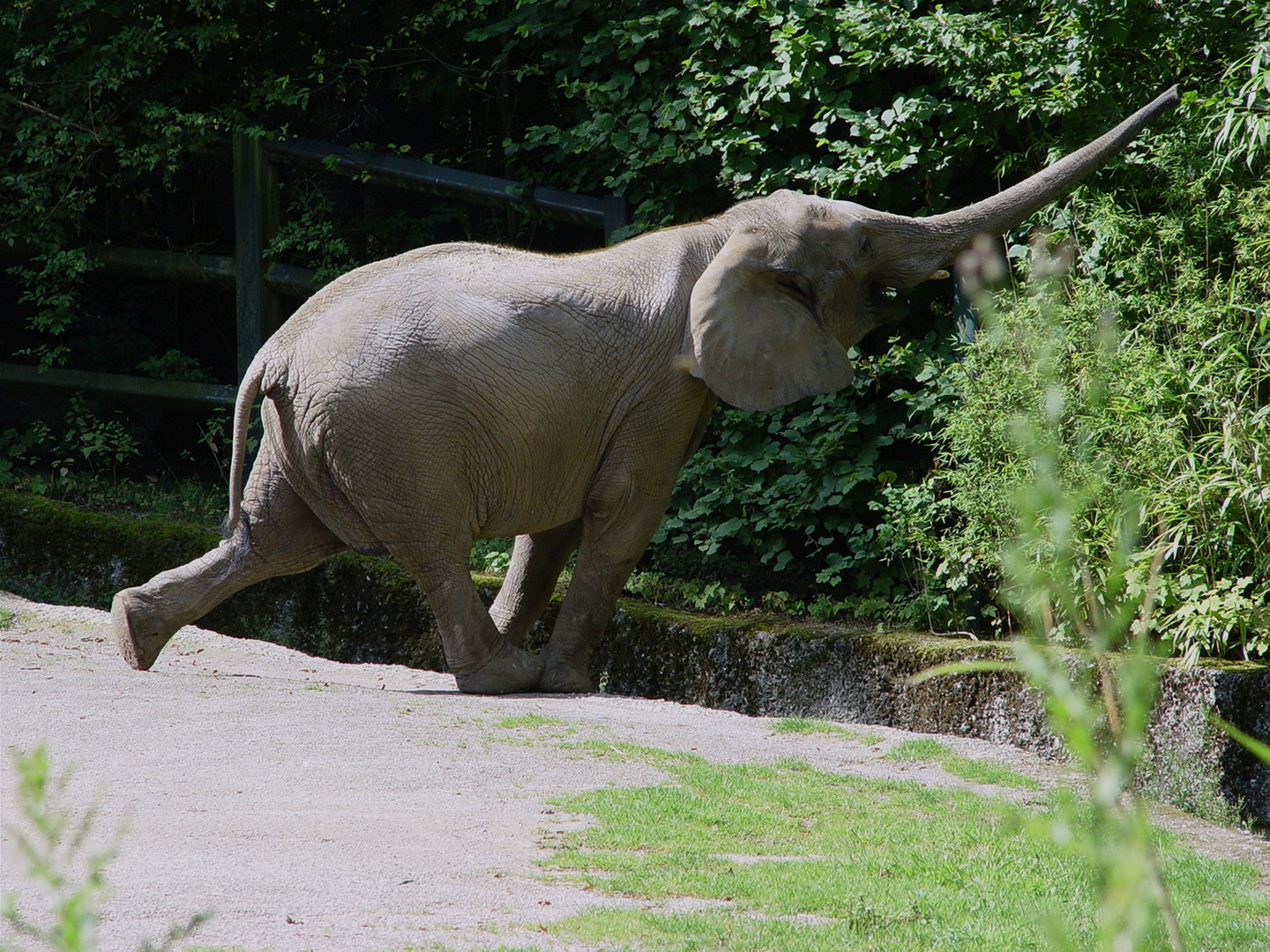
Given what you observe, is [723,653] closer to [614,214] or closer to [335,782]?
[614,214]

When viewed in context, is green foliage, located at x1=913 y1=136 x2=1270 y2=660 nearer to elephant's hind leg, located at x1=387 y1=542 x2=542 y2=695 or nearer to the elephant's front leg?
the elephant's front leg

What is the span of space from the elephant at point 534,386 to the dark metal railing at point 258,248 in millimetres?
3140

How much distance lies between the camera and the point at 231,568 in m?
6.72

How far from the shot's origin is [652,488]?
6.59m

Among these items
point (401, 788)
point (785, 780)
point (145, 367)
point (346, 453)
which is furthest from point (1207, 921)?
point (145, 367)

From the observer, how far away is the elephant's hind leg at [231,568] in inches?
258

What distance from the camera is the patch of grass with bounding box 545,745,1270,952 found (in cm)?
338

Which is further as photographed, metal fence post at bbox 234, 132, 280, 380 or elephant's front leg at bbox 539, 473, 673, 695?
metal fence post at bbox 234, 132, 280, 380

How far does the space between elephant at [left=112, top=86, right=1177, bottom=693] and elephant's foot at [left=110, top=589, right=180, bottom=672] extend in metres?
0.01

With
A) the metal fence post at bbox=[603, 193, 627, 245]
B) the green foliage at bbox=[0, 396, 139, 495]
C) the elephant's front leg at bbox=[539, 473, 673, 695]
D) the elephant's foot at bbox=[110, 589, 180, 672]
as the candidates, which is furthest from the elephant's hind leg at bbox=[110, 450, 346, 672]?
the green foliage at bbox=[0, 396, 139, 495]

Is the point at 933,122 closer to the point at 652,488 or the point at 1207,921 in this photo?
the point at 652,488

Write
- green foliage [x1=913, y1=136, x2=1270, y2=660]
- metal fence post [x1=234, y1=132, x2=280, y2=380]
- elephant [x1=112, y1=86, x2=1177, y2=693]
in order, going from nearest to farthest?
green foliage [x1=913, y1=136, x2=1270, y2=660] < elephant [x1=112, y1=86, x2=1177, y2=693] < metal fence post [x1=234, y1=132, x2=280, y2=380]

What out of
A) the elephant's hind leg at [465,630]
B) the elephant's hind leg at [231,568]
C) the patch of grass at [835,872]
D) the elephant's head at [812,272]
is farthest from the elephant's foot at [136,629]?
the patch of grass at [835,872]

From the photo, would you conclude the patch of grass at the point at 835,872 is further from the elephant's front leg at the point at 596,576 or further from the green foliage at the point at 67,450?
the green foliage at the point at 67,450
